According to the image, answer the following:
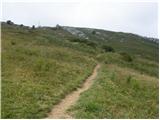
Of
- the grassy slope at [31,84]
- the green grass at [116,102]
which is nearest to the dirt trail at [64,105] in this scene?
the grassy slope at [31,84]

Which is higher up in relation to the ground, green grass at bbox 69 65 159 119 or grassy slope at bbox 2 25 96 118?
Result: grassy slope at bbox 2 25 96 118

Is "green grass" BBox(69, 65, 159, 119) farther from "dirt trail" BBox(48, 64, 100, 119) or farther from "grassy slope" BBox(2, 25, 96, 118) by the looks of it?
"grassy slope" BBox(2, 25, 96, 118)

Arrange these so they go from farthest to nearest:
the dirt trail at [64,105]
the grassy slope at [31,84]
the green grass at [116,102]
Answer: the green grass at [116,102] < the grassy slope at [31,84] < the dirt trail at [64,105]

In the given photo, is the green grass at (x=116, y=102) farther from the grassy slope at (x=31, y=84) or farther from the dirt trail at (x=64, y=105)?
the grassy slope at (x=31, y=84)

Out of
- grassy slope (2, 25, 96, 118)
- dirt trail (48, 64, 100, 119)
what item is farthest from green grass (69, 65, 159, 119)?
grassy slope (2, 25, 96, 118)

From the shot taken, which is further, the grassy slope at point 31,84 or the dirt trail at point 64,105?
the grassy slope at point 31,84

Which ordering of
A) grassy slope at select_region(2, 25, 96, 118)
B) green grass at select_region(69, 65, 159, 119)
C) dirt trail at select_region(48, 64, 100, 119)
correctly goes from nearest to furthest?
1. dirt trail at select_region(48, 64, 100, 119)
2. grassy slope at select_region(2, 25, 96, 118)
3. green grass at select_region(69, 65, 159, 119)

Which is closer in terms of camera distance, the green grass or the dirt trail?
the dirt trail

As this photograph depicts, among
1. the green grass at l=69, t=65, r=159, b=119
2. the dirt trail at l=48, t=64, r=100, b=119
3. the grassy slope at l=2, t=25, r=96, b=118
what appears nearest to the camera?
the dirt trail at l=48, t=64, r=100, b=119

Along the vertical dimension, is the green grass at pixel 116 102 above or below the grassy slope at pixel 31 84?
below

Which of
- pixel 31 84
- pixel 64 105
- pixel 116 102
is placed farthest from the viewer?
pixel 31 84

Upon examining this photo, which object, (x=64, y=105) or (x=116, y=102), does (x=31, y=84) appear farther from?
(x=116, y=102)

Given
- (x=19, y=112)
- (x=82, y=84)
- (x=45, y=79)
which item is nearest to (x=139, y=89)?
(x=82, y=84)

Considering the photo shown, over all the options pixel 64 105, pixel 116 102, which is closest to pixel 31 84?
pixel 64 105
